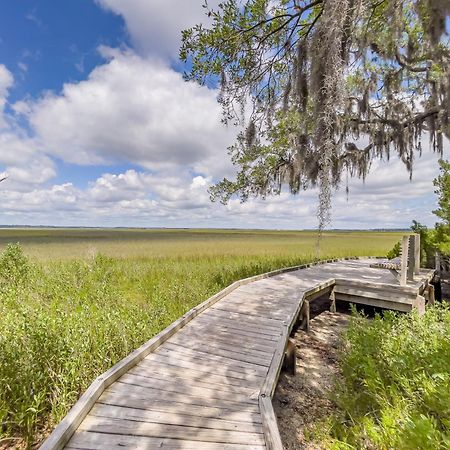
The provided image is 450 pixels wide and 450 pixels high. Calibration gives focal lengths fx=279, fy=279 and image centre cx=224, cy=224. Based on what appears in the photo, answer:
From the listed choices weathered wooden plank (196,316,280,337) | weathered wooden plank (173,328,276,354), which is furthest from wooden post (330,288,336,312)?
weathered wooden plank (173,328,276,354)

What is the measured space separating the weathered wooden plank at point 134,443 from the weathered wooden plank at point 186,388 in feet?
Answer: 2.23

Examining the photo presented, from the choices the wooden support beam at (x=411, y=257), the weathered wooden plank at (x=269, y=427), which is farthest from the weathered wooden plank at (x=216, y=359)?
the wooden support beam at (x=411, y=257)

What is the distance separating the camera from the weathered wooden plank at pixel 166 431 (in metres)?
2.48

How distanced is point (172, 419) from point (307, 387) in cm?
283

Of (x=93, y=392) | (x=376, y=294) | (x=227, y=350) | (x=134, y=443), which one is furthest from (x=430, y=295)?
(x=93, y=392)

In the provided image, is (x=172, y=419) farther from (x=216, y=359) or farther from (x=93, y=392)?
(x=216, y=359)

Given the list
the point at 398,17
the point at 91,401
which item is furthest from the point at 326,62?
the point at 91,401

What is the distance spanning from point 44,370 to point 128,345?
48.7 inches

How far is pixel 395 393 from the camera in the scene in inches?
125

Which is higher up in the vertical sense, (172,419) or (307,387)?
(172,419)

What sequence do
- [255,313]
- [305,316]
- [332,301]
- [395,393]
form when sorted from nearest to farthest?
[395,393], [255,313], [305,316], [332,301]

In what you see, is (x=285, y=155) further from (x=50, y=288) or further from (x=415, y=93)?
(x=50, y=288)

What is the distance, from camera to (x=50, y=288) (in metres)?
8.57

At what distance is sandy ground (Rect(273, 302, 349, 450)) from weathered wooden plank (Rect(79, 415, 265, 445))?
1.13m
